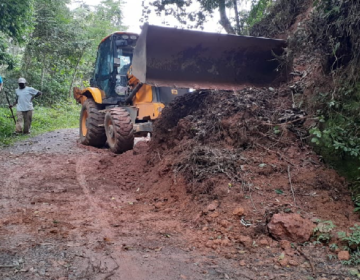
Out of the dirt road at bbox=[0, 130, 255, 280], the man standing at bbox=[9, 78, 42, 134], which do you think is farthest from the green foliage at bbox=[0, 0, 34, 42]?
the dirt road at bbox=[0, 130, 255, 280]

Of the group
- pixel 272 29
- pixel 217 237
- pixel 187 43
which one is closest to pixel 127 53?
pixel 187 43

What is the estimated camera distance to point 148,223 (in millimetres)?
3914

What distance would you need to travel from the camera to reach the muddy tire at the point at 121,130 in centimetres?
750

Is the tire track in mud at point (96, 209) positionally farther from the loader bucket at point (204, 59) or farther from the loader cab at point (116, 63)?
the loader cab at point (116, 63)

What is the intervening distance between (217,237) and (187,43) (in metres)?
3.61

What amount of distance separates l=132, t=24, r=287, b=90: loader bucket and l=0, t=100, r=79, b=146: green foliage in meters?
5.13

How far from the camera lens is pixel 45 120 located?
1529 centimetres

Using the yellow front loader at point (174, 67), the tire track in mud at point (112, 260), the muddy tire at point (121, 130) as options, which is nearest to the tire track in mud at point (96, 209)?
the tire track in mud at point (112, 260)

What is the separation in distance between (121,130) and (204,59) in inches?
96.5

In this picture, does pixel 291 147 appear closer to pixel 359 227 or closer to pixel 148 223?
pixel 359 227

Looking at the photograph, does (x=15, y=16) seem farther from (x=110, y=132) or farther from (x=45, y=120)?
(x=45, y=120)

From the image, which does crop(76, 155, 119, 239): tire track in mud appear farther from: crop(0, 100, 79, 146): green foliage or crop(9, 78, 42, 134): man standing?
crop(9, 78, 42, 134): man standing

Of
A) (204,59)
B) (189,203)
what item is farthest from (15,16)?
(189,203)

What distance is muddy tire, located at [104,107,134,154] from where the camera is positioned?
24.6 feet
